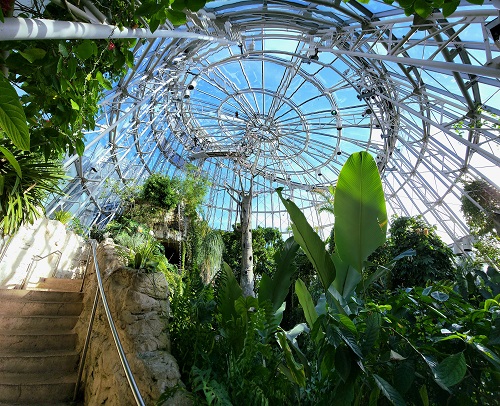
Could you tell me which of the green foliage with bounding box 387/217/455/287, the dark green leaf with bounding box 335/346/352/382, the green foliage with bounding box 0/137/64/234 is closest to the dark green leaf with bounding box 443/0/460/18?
the dark green leaf with bounding box 335/346/352/382

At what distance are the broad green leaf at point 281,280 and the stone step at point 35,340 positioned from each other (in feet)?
10.6

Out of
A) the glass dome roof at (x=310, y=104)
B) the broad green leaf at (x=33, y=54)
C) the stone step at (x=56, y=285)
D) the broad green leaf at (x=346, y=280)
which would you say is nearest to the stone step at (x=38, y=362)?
the stone step at (x=56, y=285)

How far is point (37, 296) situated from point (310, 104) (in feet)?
51.4

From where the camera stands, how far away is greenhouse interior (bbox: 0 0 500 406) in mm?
1771

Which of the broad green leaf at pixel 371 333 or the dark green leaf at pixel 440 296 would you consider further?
the dark green leaf at pixel 440 296

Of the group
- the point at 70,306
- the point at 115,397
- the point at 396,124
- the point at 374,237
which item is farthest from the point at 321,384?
the point at 396,124

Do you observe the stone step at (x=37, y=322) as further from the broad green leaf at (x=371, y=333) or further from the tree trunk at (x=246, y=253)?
the broad green leaf at (x=371, y=333)

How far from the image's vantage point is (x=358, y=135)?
18609 mm

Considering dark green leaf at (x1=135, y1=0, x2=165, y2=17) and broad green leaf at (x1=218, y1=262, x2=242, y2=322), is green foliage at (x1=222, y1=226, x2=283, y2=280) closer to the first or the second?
broad green leaf at (x1=218, y1=262, x2=242, y2=322)

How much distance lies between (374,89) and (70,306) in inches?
529

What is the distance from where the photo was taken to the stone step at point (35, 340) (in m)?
4.07

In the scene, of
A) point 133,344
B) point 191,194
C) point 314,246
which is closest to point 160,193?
point 191,194

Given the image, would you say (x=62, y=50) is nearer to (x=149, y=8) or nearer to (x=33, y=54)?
(x=33, y=54)

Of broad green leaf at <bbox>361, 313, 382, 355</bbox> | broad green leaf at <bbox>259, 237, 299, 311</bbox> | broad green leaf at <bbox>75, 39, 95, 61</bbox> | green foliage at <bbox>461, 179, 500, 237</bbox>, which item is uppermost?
green foliage at <bbox>461, 179, 500, 237</bbox>
